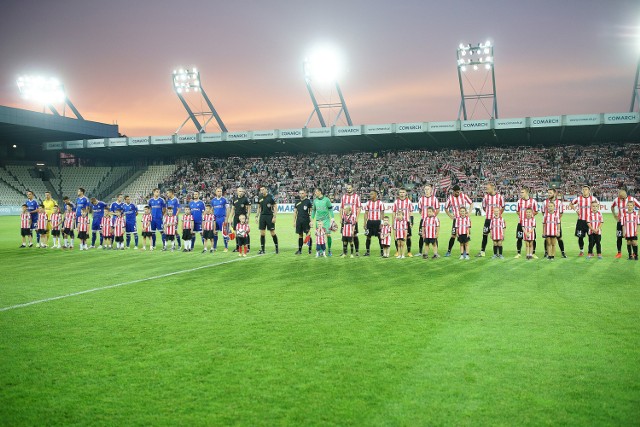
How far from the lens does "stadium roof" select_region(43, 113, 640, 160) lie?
40375 millimetres

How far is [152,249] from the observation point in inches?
663

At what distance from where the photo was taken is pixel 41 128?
158 ft

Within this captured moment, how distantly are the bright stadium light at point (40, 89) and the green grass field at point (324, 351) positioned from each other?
1919 inches

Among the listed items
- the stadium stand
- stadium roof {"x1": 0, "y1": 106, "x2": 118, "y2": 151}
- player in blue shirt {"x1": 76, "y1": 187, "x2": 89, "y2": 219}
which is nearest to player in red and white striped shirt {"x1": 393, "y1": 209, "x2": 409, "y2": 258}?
player in blue shirt {"x1": 76, "y1": 187, "x2": 89, "y2": 219}

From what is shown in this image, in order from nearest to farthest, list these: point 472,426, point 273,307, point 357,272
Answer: point 472,426 < point 273,307 < point 357,272

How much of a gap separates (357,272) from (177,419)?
25.1 feet

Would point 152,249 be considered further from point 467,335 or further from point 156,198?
point 467,335

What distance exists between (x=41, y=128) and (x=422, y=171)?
3587cm

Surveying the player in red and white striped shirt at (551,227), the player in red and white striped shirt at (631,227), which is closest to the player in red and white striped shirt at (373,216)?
the player in red and white striped shirt at (551,227)

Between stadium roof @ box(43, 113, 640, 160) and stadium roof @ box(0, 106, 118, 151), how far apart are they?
148cm

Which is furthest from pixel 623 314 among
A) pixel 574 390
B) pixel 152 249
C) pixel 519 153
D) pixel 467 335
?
pixel 519 153

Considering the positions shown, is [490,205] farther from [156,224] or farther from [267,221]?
[156,224]

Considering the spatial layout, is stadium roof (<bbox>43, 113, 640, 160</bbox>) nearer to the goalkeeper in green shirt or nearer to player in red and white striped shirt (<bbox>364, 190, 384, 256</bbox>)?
player in red and white striped shirt (<bbox>364, 190, 384, 256</bbox>)

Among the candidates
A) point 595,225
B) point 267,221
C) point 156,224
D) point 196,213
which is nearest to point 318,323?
point 267,221
